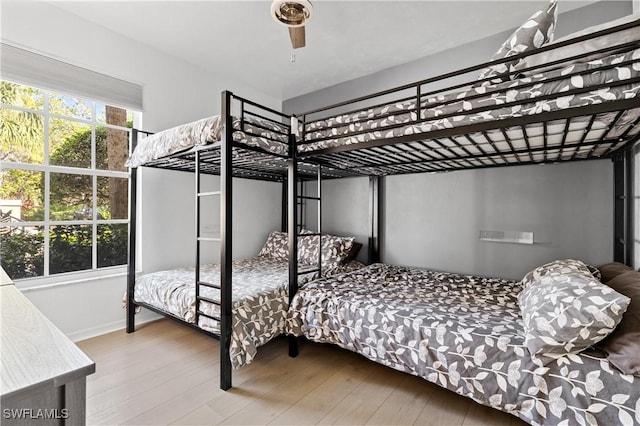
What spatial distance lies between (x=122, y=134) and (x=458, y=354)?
136 inches

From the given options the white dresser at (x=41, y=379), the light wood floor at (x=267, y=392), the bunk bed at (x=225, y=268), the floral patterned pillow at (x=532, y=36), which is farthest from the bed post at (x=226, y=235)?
the floral patterned pillow at (x=532, y=36)

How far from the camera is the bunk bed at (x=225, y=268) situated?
6.46 ft

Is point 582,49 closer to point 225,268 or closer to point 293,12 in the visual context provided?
point 293,12

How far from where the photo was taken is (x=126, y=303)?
111 inches

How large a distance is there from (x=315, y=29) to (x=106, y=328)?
11.0 ft

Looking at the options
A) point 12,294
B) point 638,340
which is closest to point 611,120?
point 638,340

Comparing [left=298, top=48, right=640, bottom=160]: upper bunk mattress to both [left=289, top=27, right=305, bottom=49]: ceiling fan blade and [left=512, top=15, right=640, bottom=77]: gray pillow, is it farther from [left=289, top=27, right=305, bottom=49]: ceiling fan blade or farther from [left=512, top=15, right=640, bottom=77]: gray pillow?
[left=289, top=27, right=305, bottom=49]: ceiling fan blade

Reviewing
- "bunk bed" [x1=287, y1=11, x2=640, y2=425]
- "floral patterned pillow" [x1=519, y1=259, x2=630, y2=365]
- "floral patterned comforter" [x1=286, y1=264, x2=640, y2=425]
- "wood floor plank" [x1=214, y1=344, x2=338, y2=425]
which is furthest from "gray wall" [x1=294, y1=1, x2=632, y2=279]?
"wood floor plank" [x1=214, y1=344, x2=338, y2=425]

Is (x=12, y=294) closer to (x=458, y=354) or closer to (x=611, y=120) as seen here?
(x=458, y=354)

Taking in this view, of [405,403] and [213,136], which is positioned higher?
[213,136]

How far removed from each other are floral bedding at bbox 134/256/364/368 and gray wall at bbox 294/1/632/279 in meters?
1.01

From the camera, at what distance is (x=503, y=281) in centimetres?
262

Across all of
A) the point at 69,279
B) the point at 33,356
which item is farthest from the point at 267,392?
the point at 69,279

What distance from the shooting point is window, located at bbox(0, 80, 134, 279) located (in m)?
2.36
